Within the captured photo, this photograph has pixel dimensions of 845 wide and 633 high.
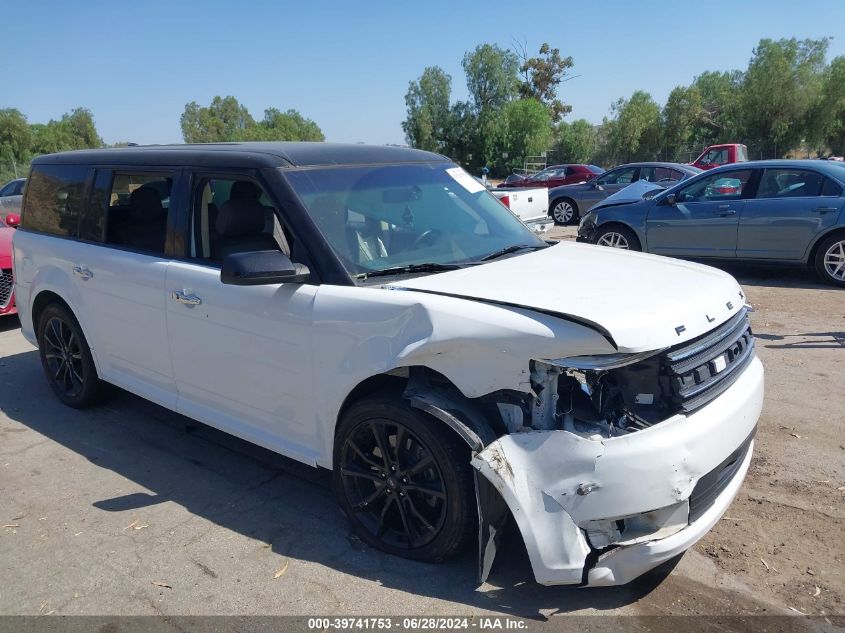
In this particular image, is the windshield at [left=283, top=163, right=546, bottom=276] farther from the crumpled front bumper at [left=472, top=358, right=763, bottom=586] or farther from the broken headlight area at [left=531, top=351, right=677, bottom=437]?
the crumpled front bumper at [left=472, top=358, right=763, bottom=586]

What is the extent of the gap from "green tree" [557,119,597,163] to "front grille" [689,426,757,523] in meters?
49.9

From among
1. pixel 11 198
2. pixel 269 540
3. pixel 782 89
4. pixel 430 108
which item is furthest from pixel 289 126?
pixel 269 540

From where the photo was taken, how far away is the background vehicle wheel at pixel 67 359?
16.5ft

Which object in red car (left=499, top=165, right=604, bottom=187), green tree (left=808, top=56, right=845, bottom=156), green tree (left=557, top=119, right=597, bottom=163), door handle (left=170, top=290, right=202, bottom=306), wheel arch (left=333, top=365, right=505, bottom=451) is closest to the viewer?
wheel arch (left=333, top=365, right=505, bottom=451)

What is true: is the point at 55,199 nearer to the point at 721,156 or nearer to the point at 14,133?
the point at 721,156

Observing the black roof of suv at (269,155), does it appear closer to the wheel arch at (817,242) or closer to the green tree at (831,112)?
the wheel arch at (817,242)

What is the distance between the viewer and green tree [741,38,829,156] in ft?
142

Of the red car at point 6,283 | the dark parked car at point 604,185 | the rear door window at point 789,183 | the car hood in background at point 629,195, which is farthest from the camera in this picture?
the dark parked car at point 604,185

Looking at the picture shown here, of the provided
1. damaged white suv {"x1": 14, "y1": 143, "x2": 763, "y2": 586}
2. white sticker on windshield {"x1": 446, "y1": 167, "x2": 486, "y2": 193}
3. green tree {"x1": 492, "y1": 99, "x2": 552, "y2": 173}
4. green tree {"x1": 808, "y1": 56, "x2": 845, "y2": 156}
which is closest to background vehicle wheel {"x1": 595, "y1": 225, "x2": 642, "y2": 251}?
white sticker on windshield {"x1": 446, "y1": 167, "x2": 486, "y2": 193}

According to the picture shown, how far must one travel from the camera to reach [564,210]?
18.3 metres

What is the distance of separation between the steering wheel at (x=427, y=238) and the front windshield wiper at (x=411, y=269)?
211 mm

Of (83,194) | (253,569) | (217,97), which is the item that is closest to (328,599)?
(253,569)

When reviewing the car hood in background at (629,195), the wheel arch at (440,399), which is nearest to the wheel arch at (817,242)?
the car hood in background at (629,195)

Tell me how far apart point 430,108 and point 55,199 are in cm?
5531
